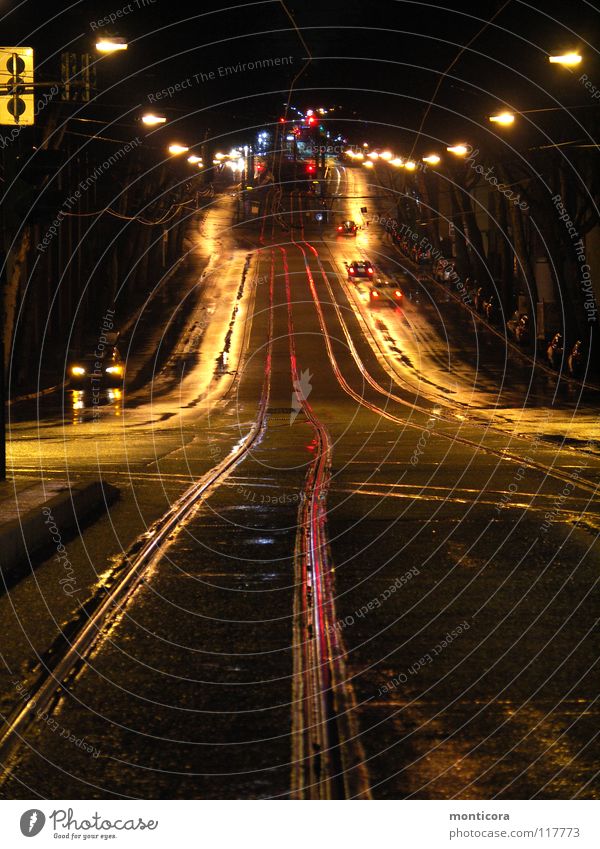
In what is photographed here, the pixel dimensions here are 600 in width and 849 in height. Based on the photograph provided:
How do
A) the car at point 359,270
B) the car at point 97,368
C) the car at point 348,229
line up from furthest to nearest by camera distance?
the car at point 348,229 → the car at point 359,270 → the car at point 97,368

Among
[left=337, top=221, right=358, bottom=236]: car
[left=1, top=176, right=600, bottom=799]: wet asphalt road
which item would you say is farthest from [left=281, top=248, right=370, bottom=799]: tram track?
[left=337, top=221, right=358, bottom=236]: car

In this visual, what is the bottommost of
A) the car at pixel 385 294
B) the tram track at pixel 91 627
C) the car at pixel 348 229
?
the tram track at pixel 91 627

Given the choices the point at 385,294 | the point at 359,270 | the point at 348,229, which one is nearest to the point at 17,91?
the point at 385,294

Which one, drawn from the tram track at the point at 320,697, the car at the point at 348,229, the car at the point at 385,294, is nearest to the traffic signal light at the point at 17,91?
Answer: the tram track at the point at 320,697

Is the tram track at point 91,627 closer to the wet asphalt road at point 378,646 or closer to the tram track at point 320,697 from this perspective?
the wet asphalt road at point 378,646

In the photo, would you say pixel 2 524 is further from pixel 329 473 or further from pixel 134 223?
pixel 134 223

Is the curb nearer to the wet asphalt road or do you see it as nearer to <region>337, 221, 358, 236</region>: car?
the wet asphalt road

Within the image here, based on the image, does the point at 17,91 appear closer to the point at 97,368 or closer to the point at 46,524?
the point at 46,524
